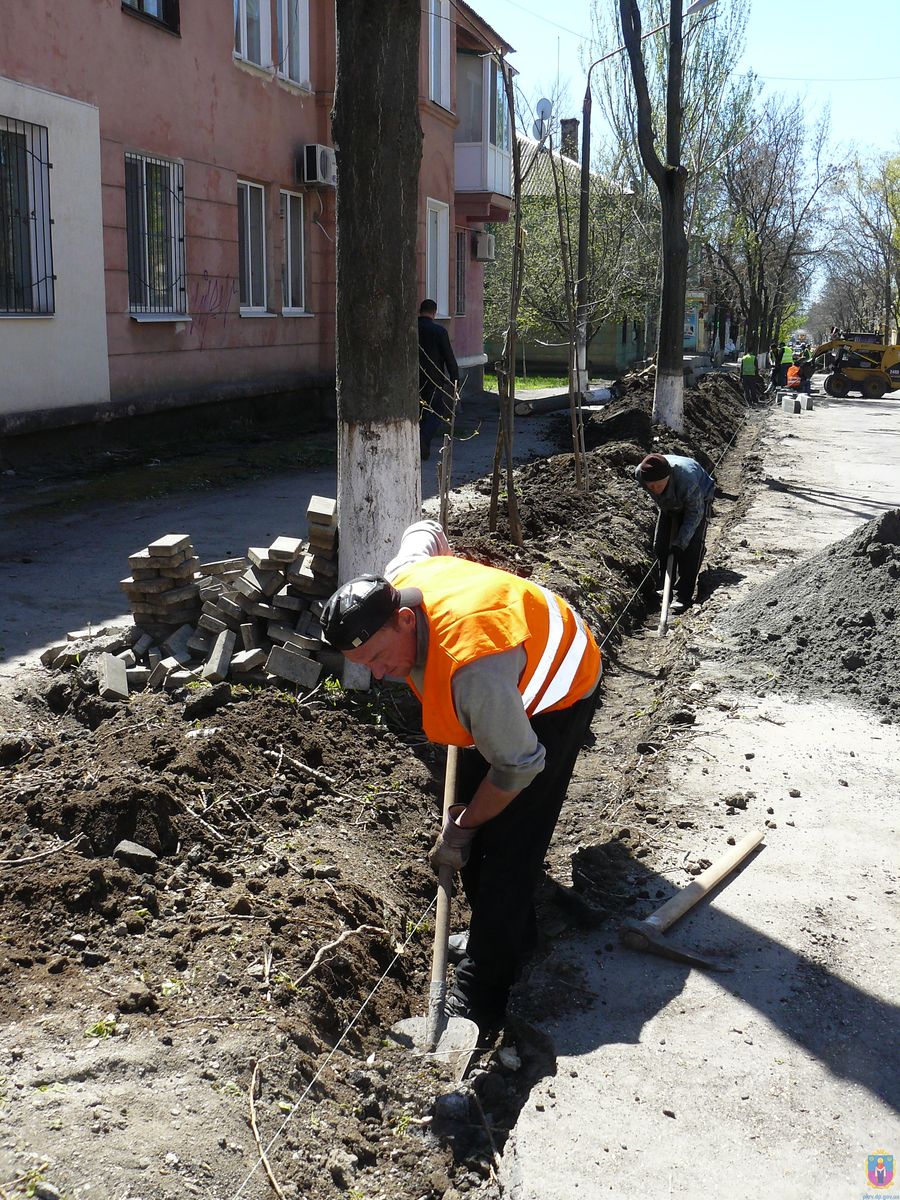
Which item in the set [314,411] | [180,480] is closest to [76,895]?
[180,480]

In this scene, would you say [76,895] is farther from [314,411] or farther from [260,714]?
[314,411]

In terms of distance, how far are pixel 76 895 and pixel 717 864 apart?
2213mm

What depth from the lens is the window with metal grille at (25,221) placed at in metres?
10.1

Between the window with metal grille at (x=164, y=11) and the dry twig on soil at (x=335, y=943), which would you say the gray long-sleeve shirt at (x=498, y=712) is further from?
the window with metal grille at (x=164, y=11)

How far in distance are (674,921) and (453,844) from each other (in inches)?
37.4

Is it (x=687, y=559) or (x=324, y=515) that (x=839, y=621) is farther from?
(x=324, y=515)

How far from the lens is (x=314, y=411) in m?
16.8

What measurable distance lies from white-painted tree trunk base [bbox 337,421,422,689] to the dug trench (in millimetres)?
656

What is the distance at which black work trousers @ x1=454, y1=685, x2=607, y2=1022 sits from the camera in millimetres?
3434

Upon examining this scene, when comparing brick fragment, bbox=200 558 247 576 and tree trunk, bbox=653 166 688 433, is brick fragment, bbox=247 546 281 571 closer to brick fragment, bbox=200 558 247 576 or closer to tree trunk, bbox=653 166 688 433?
brick fragment, bbox=200 558 247 576

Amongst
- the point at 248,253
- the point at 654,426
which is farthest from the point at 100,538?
the point at 654,426

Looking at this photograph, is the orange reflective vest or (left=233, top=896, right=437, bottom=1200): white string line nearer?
(left=233, top=896, right=437, bottom=1200): white string line

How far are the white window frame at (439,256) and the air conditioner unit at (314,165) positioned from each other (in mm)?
4605
